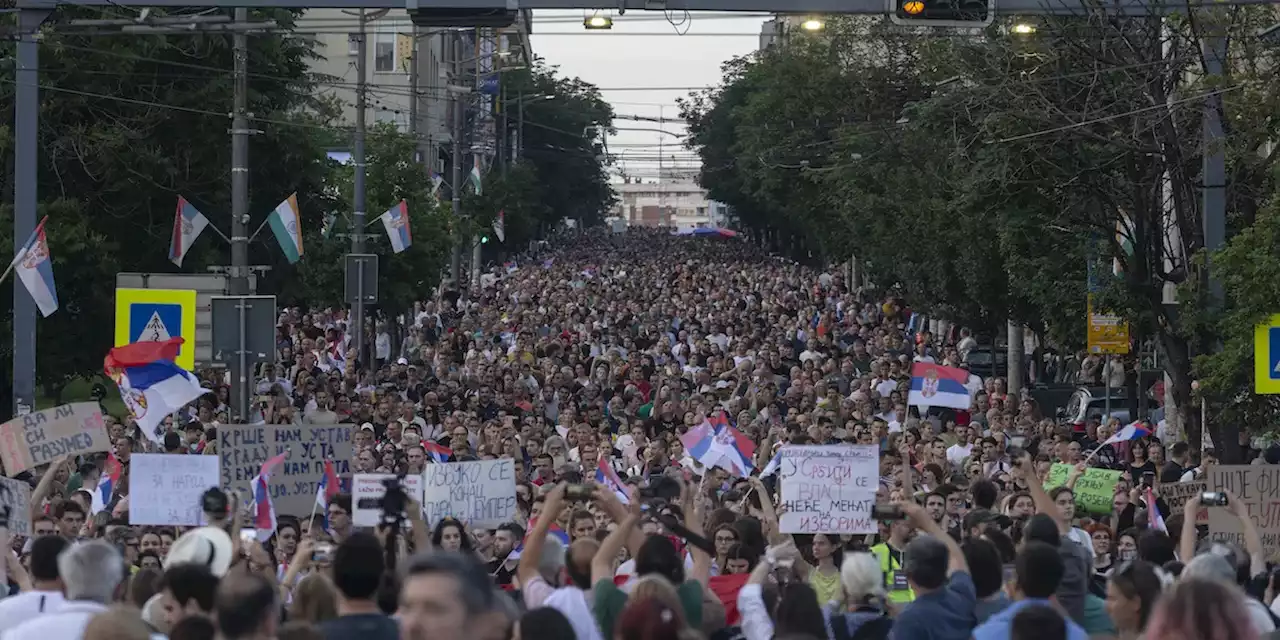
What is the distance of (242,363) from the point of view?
69.9 ft

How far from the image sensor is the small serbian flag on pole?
20.5 m

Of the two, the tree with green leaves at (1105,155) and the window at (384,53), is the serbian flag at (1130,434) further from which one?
the window at (384,53)

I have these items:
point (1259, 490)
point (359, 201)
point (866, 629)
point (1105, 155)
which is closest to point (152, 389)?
point (1259, 490)

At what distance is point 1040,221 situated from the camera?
82.0 ft

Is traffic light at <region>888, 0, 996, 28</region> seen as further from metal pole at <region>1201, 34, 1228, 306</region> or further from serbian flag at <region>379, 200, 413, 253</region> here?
serbian flag at <region>379, 200, 413, 253</region>

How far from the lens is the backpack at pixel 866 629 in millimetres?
8220

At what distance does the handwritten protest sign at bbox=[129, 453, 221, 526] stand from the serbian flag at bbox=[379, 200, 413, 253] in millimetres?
23164

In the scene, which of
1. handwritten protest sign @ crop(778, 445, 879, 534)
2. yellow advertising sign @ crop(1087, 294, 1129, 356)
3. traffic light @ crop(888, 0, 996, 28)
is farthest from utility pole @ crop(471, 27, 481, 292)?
handwritten protest sign @ crop(778, 445, 879, 534)

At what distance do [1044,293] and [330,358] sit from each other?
44.4 ft

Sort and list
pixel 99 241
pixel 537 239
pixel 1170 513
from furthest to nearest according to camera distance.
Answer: pixel 537 239 → pixel 99 241 → pixel 1170 513

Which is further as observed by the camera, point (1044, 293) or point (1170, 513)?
point (1044, 293)

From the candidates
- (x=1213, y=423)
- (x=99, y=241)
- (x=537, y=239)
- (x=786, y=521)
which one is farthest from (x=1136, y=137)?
(x=537, y=239)

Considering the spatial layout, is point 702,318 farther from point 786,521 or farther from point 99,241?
point 786,521

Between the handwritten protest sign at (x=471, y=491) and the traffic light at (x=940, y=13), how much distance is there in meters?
4.69
